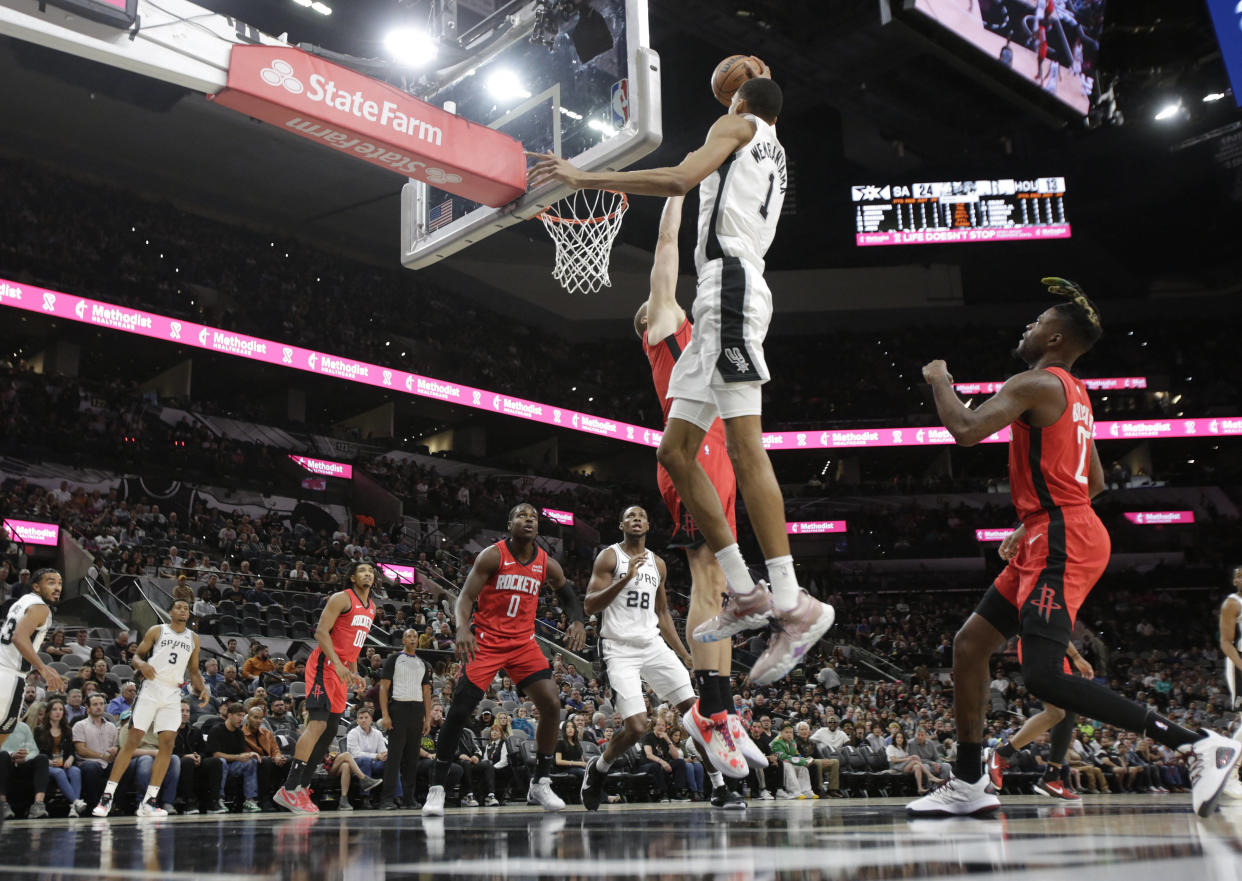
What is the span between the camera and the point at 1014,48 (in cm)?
1280

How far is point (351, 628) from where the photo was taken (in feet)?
26.8

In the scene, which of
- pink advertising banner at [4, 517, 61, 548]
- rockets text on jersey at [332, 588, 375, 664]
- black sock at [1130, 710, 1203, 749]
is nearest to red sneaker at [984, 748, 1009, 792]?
black sock at [1130, 710, 1203, 749]

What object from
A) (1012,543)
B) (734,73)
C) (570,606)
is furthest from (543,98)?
(1012,543)

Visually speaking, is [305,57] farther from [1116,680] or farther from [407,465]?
[1116,680]

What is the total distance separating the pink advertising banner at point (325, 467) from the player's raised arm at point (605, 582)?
1979 centimetres

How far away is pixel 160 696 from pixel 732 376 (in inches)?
249

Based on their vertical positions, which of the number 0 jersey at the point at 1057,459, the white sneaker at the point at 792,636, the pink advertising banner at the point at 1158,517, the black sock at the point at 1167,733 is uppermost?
the pink advertising banner at the point at 1158,517

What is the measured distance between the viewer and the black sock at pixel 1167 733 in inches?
149

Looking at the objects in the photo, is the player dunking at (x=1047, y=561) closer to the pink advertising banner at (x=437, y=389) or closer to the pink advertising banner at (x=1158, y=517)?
the pink advertising banner at (x=437, y=389)

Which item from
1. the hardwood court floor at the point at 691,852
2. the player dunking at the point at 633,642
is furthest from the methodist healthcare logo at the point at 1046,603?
the player dunking at the point at 633,642

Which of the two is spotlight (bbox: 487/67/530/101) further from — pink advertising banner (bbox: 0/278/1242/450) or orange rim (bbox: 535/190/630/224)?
pink advertising banner (bbox: 0/278/1242/450)

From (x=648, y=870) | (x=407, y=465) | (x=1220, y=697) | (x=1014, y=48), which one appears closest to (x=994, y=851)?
(x=648, y=870)

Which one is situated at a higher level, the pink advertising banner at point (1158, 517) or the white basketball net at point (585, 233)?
the pink advertising banner at point (1158, 517)

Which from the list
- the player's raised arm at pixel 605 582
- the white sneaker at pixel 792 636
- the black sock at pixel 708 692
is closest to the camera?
the white sneaker at pixel 792 636
